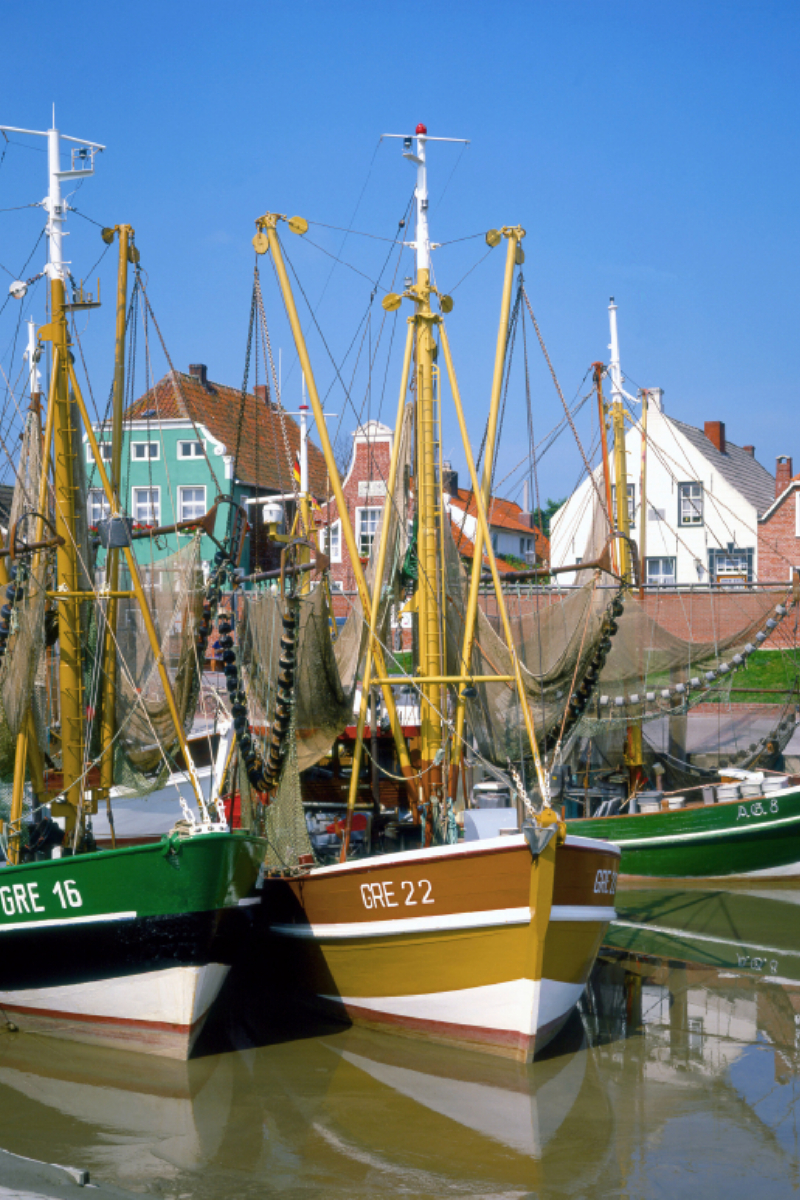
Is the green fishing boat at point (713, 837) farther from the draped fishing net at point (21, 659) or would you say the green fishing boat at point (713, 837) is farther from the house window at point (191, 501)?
the house window at point (191, 501)

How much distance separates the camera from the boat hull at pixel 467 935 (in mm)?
10789

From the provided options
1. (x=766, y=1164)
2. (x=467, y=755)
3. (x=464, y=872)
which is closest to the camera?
(x=766, y=1164)

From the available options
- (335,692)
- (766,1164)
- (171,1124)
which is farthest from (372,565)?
(766,1164)

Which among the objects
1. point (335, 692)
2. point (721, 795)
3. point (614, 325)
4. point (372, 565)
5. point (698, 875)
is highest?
point (614, 325)

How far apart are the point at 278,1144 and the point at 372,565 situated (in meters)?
9.28

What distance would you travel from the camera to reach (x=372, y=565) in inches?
675

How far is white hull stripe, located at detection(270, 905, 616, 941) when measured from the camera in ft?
35.5

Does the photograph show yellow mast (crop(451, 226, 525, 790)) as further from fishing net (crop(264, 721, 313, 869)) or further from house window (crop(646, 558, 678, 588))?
house window (crop(646, 558, 678, 588))

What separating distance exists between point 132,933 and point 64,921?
798 mm

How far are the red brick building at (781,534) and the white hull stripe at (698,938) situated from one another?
24.2m

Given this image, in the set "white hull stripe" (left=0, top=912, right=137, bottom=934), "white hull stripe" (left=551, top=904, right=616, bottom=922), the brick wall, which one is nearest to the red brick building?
the brick wall

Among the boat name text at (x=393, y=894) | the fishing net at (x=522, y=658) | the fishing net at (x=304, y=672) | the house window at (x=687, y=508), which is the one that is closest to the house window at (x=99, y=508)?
the fishing net at (x=304, y=672)

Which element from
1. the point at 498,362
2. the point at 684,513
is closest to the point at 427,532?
the point at 498,362

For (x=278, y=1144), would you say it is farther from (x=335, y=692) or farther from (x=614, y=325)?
(x=614, y=325)
